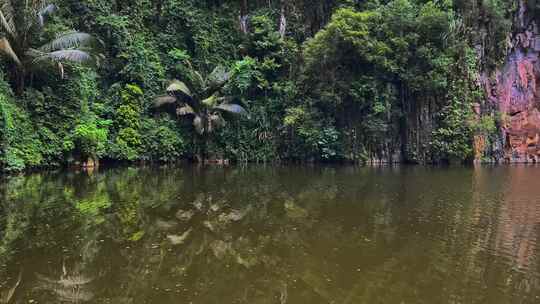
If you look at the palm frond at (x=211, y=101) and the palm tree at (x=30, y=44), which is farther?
the palm frond at (x=211, y=101)

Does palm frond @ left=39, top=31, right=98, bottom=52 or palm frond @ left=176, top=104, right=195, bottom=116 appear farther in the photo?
palm frond @ left=176, top=104, right=195, bottom=116

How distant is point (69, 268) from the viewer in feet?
17.8

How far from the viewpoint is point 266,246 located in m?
6.70

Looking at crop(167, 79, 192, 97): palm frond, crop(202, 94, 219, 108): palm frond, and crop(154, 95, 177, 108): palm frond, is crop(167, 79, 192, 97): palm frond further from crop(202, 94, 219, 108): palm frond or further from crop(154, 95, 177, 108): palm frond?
crop(202, 94, 219, 108): palm frond

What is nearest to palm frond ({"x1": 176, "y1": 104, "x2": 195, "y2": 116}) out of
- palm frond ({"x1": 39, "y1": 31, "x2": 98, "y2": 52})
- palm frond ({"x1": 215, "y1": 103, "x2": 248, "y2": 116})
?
palm frond ({"x1": 215, "y1": 103, "x2": 248, "y2": 116})

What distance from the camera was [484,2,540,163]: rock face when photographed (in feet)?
93.2

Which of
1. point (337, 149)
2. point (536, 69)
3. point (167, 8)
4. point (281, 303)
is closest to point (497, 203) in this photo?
point (281, 303)

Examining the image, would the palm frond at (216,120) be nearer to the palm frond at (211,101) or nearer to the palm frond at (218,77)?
the palm frond at (211,101)

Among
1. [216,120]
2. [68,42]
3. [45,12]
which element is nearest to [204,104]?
[216,120]

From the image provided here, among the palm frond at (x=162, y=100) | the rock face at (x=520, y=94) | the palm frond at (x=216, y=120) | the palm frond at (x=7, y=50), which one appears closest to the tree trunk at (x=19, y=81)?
the palm frond at (x=7, y=50)

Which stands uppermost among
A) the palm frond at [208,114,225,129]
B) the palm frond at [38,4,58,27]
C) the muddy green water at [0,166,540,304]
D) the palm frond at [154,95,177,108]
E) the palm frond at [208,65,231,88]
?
the palm frond at [38,4,58,27]

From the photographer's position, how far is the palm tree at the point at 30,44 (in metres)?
16.7

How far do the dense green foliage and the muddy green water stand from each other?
11890 mm

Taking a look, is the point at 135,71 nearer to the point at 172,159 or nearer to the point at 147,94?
the point at 147,94
